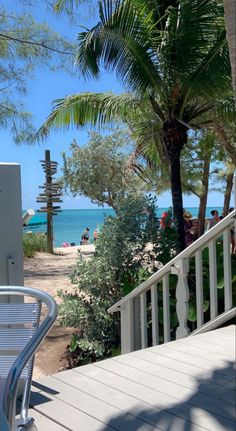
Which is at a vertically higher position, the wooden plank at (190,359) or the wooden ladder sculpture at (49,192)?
the wooden ladder sculpture at (49,192)

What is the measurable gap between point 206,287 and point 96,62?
4.04 meters

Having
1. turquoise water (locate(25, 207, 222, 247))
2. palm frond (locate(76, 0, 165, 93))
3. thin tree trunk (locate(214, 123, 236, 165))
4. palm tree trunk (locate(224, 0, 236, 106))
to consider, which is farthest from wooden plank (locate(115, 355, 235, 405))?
thin tree trunk (locate(214, 123, 236, 165))

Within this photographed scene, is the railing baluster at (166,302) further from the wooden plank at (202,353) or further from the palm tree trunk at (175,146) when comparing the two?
the palm tree trunk at (175,146)

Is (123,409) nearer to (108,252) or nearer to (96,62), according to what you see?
(108,252)

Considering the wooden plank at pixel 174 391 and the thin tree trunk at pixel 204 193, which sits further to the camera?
the thin tree trunk at pixel 204 193

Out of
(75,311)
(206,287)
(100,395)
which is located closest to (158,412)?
(100,395)

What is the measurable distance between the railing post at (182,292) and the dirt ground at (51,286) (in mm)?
1977

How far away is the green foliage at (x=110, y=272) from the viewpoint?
5223 millimetres

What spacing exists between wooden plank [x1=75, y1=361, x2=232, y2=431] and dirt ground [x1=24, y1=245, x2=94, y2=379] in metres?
2.30

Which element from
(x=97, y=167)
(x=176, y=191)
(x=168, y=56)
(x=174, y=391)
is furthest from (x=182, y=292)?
(x=97, y=167)

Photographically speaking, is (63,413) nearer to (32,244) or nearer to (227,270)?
(227,270)

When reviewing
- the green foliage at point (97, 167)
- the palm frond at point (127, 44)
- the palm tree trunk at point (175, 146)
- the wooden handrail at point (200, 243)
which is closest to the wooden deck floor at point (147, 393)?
the wooden handrail at point (200, 243)

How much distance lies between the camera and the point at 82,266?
543cm

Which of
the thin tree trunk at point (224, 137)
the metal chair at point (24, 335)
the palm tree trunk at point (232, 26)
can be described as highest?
the thin tree trunk at point (224, 137)
